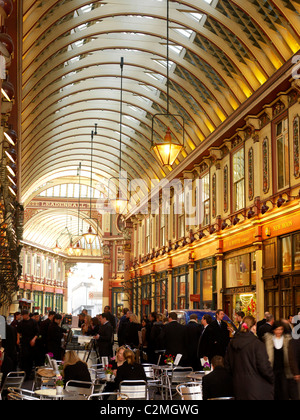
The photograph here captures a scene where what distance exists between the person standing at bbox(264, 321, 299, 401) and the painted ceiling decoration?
905cm

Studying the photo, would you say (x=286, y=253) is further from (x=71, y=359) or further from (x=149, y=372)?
(x=71, y=359)

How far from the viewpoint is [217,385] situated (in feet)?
23.3

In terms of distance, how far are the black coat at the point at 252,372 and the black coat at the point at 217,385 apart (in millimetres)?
82

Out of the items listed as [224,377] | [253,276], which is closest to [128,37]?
[253,276]

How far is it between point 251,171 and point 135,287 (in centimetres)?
→ 2157

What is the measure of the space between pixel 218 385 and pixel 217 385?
0.01 m

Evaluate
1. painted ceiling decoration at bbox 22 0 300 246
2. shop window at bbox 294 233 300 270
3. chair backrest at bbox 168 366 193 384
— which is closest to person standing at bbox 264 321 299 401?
chair backrest at bbox 168 366 193 384

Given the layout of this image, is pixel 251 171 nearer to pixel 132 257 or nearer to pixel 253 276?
pixel 253 276

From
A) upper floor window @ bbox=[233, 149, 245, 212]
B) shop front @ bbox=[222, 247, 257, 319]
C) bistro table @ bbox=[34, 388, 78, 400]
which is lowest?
bistro table @ bbox=[34, 388, 78, 400]

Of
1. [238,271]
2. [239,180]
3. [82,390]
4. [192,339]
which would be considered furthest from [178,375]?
[239,180]

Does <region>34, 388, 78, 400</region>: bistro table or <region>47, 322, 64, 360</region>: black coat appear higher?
<region>47, 322, 64, 360</region>: black coat

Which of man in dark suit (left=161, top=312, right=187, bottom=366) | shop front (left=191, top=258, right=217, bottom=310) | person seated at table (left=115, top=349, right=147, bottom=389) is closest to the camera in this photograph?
person seated at table (left=115, top=349, right=147, bottom=389)

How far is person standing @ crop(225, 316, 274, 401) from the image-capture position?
6973 millimetres

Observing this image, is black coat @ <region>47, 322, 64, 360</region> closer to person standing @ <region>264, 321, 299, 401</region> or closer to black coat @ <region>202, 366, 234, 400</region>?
person standing @ <region>264, 321, 299, 401</region>
